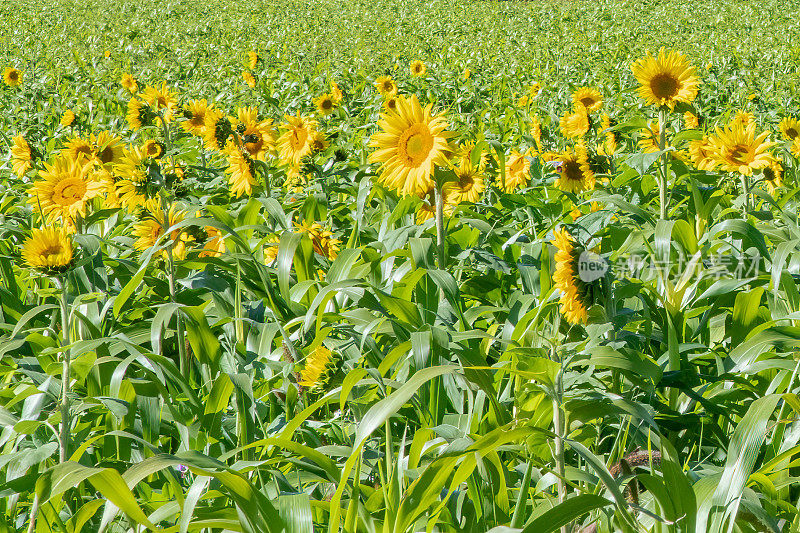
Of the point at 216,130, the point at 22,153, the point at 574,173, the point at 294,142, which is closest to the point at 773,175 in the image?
the point at 574,173

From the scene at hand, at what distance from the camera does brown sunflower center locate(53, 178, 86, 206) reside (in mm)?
2672

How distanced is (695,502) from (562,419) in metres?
0.28

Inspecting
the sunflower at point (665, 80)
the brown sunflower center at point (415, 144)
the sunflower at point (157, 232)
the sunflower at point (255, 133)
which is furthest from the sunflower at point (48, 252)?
the sunflower at point (665, 80)

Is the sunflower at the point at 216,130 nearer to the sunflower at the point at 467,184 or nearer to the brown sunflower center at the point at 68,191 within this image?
the brown sunflower center at the point at 68,191

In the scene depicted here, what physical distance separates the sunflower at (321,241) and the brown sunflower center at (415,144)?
60 centimetres

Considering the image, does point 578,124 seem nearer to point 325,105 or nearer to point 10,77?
point 325,105

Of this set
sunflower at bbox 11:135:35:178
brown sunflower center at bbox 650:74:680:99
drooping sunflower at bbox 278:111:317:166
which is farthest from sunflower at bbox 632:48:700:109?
sunflower at bbox 11:135:35:178

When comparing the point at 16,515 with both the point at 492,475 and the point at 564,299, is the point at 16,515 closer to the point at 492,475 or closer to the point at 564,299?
the point at 492,475

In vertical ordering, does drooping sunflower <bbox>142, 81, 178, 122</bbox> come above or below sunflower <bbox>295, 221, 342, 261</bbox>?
above

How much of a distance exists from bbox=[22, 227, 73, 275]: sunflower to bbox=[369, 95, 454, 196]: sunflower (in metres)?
0.87

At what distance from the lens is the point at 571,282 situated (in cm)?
166

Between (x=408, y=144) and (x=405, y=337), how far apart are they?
61cm

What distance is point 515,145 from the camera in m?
5.34

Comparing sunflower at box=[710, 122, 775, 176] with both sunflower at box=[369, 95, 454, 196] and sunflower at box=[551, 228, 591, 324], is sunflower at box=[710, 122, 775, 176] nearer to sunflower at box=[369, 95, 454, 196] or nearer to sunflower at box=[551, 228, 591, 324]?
sunflower at box=[369, 95, 454, 196]
